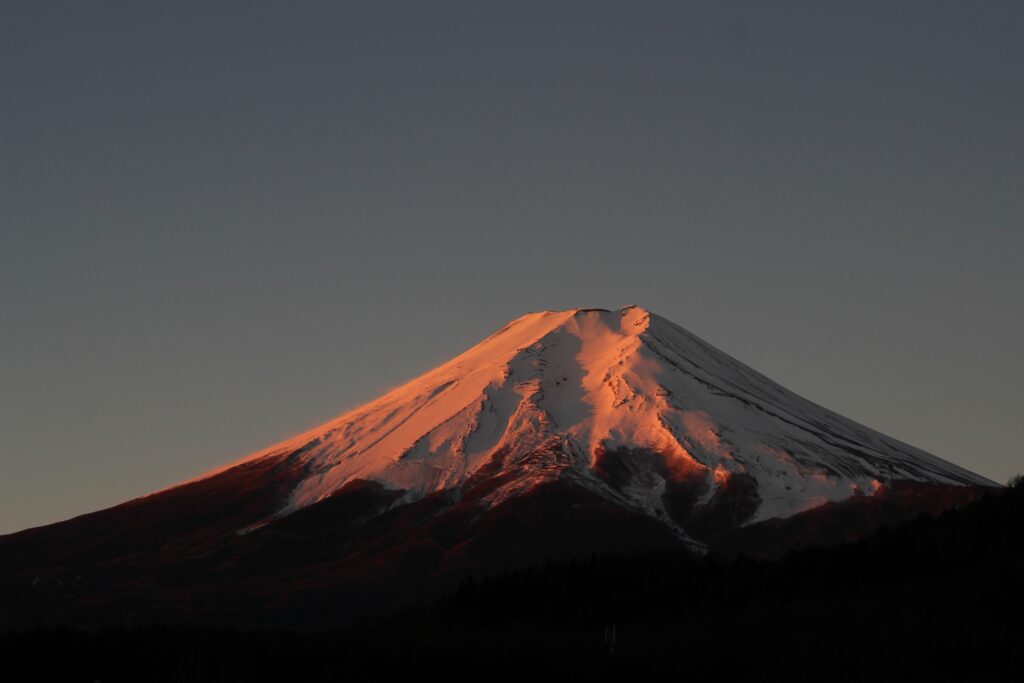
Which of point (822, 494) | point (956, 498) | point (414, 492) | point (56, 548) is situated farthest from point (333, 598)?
point (956, 498)

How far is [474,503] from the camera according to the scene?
557 ft

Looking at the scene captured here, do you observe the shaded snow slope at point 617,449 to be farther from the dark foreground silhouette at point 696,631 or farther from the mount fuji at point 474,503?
the dark foreground silhouette at point 696,631

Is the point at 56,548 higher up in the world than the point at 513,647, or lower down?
higher up

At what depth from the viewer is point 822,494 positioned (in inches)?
6747

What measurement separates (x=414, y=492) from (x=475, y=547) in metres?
21.4

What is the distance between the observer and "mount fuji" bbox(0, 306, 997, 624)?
510 ft

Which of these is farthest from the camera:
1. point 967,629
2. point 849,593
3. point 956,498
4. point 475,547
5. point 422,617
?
point 956,498

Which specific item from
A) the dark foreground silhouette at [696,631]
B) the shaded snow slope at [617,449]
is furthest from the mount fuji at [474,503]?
the dark foreground silhouette at [696,631]

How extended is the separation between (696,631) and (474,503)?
4322 inches

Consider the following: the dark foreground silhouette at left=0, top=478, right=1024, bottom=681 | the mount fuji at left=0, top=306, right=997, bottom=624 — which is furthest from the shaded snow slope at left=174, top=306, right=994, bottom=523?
the dark foreground silhouette at left=0, top=478, right=1024, bottom=681

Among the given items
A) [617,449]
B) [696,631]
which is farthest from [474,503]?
[696,631]

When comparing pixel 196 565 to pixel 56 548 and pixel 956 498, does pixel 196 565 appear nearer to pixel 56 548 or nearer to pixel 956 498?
pixel 56 548

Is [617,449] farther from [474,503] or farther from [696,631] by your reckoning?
[696,631]

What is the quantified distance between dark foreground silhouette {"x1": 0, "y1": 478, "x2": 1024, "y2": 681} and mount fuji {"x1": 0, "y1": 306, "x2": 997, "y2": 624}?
72.0 meters
